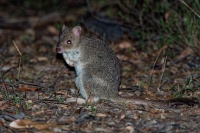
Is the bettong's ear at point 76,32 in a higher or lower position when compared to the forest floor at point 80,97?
higher

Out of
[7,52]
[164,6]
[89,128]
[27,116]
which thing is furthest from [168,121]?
[7,52]

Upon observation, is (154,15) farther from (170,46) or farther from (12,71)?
(12,71)

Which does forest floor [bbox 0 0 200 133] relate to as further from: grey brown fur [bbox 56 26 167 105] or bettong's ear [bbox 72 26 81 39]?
bettong's ear [bbox 72 26 81 39]

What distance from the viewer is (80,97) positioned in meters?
7.58

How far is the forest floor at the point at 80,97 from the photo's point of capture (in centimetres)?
620

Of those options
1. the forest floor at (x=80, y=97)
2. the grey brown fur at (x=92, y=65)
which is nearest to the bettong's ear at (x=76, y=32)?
the grey brown fur at (x=92, y=65)

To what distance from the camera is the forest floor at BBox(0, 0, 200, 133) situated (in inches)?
244

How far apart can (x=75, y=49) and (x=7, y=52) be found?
3.48 metres

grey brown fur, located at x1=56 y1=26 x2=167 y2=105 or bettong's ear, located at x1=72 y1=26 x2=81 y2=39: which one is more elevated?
bettong's ear, located at x1=72 y1=26 x2=81 y2=39

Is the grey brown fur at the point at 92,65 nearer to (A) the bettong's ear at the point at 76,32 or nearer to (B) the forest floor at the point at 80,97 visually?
(A) the bettong's ear at the point at 76,32

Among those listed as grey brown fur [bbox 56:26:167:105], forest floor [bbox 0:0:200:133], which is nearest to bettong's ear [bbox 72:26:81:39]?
grey brown fur [bbox 56:26:167:105]

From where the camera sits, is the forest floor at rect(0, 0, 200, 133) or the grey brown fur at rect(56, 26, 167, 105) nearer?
the forest floor at rect(0, 0, 200, 133)

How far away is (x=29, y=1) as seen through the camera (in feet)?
48.6

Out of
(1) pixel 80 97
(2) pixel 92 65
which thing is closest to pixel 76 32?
(2) pixel 92 65
